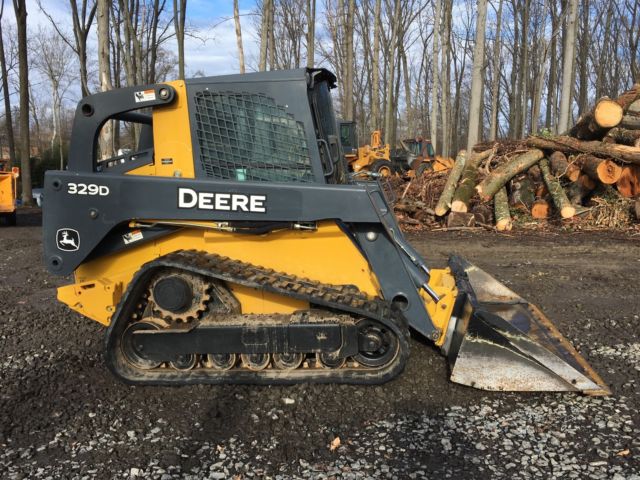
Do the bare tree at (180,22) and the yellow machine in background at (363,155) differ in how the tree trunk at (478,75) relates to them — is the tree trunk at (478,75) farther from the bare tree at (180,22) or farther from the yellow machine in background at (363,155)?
the bare tree at (180,22)

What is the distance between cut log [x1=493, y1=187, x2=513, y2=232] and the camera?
36.1ft

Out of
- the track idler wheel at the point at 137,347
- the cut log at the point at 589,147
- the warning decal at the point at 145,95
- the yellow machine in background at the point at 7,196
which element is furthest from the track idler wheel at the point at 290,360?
the yellow machine in background at the point at 7,196

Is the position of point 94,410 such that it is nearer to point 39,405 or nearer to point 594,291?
point 39,405

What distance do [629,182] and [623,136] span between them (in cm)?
103

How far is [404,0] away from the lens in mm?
34188

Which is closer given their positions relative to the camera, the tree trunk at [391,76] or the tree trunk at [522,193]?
the tree trunk at [522,193]

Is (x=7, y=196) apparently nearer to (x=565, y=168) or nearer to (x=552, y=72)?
(x=565, y=168)

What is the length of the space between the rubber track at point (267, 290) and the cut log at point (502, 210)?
7965 mm

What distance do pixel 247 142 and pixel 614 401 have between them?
305cm

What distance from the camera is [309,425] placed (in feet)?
10.8

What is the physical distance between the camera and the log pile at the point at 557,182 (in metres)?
10.9

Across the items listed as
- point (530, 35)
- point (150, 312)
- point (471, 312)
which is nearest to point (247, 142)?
point (150, 312)

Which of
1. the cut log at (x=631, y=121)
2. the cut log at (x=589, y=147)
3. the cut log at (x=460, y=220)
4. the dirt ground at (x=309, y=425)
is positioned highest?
the cut log at (x=631, y=121)

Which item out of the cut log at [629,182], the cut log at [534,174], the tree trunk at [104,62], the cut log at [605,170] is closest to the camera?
the cut log at [605,170]
